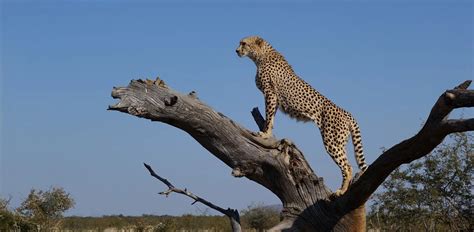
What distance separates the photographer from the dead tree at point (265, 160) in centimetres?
614

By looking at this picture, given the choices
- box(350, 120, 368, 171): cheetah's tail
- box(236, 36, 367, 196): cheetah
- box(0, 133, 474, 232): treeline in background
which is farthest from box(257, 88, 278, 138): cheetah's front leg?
box(0, 133, 474, 232): treeline in background

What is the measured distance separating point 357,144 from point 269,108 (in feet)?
3.48

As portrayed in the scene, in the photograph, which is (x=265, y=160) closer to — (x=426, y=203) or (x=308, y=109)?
(x=308, y=109)

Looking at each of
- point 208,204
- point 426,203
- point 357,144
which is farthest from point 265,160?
point 426,203

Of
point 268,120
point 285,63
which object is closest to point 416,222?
point 285,63

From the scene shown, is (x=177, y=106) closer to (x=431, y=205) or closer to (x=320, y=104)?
(x=320, y=104)

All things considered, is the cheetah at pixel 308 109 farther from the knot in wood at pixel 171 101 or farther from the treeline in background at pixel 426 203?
the treeline in background at pixel 426 203

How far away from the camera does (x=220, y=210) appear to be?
6.54 m

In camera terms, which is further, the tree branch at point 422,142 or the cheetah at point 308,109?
the cheetah at point 308,109

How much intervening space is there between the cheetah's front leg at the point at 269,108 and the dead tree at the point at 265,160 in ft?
2.52

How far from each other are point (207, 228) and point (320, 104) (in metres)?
20.8

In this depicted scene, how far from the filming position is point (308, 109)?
25.8 ft

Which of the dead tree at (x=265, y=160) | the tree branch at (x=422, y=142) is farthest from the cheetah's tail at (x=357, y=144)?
the tree branch at (x=422, y=142)

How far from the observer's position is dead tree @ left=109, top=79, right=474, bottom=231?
242 inches
